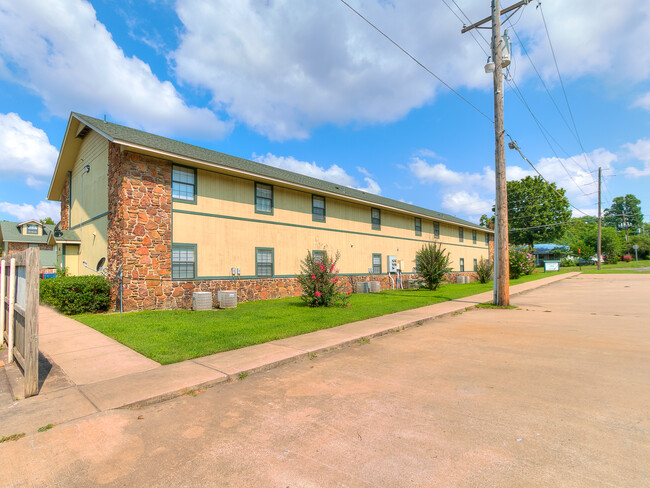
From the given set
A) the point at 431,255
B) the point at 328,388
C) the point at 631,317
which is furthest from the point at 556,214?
the point at 328,388

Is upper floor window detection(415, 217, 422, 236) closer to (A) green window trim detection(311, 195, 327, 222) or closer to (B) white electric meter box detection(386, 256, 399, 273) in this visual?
(B) white electric meter box detection(386, 256, 399, 273)

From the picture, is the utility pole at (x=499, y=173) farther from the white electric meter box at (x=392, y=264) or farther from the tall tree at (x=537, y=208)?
the tall tree at (x=537, y=208)

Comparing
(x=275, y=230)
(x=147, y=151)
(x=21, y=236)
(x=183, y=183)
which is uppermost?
(x=147, y=151)

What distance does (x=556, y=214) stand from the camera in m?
54.0

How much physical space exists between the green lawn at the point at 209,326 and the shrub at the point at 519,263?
80.4ft

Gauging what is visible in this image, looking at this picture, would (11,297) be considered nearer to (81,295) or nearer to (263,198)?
(81,295)

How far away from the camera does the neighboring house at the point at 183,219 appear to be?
1148 centimetres

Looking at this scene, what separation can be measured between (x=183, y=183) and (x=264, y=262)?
467 centimetres

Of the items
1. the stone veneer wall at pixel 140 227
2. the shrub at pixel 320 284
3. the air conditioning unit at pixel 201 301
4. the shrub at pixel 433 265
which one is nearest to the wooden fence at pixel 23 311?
the stone veneer wall at pixel 140 227

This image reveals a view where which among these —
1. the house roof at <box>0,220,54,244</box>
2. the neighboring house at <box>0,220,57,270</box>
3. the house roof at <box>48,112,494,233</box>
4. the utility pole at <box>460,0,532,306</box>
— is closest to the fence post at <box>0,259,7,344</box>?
the house roof at <box>48,112,494,233</box>

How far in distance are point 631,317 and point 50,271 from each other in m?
22.9

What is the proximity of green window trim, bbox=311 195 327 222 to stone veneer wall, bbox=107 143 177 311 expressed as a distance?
7.29m

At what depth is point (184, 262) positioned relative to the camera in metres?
12.5

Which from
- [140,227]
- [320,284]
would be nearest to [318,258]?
[320,284]
